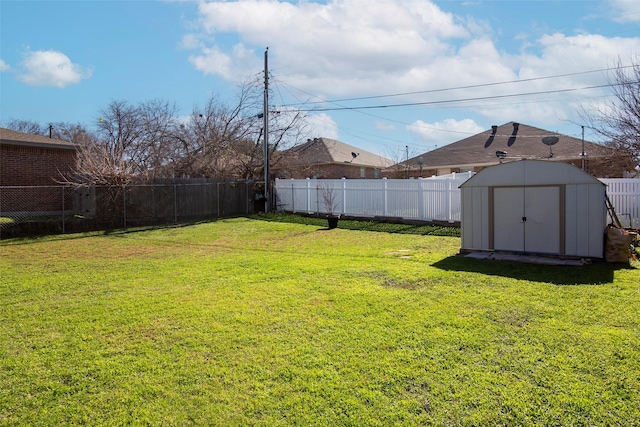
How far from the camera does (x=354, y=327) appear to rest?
4.76m

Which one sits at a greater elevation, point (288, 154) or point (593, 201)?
point (288, 154)

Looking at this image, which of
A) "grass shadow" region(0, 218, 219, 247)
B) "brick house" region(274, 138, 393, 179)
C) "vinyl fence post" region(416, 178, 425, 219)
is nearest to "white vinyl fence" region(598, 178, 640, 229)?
"vinyl fence post" region(416, 178, 425, 219)

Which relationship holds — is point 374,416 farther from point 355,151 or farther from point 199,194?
point 355,151

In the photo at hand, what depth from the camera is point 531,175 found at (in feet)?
30.0

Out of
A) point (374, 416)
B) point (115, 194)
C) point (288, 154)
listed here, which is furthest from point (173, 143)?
point (374, 416)

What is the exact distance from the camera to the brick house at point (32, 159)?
16047mm

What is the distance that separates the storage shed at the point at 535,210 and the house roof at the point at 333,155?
1798cm

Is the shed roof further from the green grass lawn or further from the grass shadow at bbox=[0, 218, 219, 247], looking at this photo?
the grass shadow at bbox=[0, 218, 219, 247]

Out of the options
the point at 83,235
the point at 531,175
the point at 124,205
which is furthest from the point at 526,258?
the point at 124,205

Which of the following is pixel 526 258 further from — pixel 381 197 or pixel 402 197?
pixel 381 197

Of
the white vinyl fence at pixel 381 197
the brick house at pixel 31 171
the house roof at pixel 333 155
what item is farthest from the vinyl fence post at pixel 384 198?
the brick house at pixel 31 171

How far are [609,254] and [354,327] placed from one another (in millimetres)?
6388

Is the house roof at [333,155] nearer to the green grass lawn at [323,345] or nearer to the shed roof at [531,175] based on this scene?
the shed roof at [531,175]

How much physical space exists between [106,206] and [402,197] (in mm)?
11342
